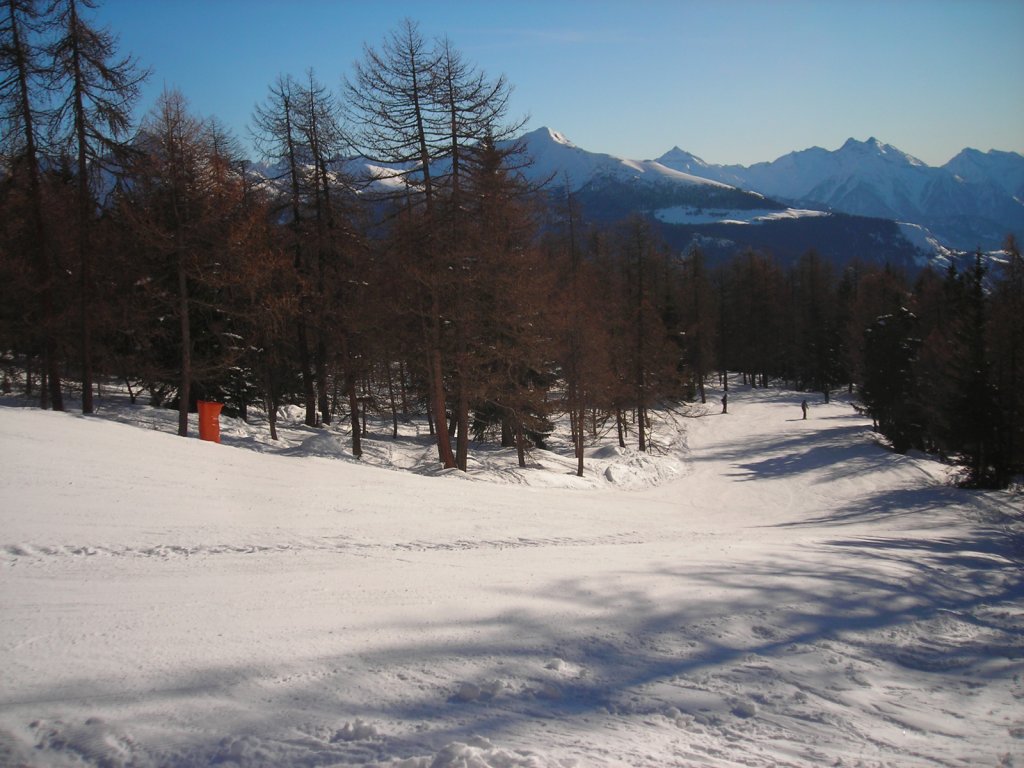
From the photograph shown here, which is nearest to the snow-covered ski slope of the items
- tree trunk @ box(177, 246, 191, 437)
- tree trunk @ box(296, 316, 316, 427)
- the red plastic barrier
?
the red plastic barrier

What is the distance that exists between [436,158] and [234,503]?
39.8 feet

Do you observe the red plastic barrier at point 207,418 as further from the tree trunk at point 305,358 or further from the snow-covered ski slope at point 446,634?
the tree trunk at point 305,358

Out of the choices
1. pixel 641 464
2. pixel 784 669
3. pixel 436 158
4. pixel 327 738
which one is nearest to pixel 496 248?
pixel 436 158

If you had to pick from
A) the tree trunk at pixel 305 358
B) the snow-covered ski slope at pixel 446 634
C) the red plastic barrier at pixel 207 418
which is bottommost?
the snow-covered ski slope at pixel 446 634

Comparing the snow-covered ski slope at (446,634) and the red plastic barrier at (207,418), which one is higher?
the red plastic barrier at (207,418)

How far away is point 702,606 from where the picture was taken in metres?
6.63

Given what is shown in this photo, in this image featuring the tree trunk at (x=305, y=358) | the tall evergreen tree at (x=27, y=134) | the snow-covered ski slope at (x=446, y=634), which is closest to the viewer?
the snow-covered ski slope at (x=446, y=634)

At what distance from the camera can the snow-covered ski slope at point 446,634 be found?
388 cm

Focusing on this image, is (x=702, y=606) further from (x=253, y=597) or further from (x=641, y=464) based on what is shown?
(x=641, y=464)

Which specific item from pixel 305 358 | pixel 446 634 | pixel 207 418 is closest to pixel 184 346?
pixel 207 418

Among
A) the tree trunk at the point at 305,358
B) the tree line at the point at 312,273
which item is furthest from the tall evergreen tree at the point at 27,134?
the tree trunk at the point at 305,358

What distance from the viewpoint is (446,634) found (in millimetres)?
5383

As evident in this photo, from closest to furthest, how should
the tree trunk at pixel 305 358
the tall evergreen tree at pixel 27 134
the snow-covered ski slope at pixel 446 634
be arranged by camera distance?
the snow-covered ski slope at pixel 446 634 → the tall evergreen tree at pixel 27 134 → the tree trunk at pixel 305 358

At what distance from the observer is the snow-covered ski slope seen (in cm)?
388
